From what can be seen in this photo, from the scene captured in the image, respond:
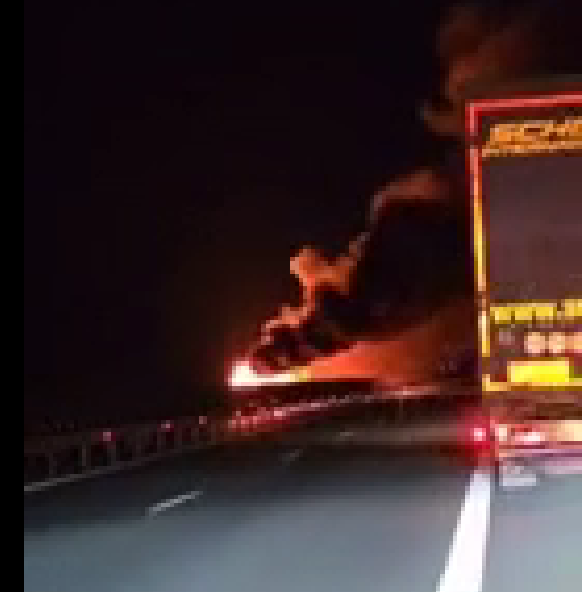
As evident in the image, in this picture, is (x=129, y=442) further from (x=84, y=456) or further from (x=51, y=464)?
(x=51, y=464)

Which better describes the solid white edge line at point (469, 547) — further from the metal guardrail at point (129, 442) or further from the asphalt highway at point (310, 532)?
the metal guardrail at point (129, 442)

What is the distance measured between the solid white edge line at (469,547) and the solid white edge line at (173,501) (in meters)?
4.17

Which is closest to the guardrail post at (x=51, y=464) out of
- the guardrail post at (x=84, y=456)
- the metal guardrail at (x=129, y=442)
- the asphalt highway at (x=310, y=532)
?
the metal guardrail at (x=129, y=442)

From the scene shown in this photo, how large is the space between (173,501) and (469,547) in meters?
7.56

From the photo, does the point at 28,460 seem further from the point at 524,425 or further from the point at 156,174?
the point at 156,174

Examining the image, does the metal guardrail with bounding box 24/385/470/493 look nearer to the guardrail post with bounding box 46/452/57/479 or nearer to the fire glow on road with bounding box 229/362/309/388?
the guardrail post with bounding box 46/452/57/479

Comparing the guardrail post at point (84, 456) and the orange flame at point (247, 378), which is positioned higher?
the orange flame at point (247, 378)

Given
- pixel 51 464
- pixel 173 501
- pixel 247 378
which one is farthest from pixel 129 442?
pixel 247 378

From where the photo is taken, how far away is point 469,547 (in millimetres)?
14016

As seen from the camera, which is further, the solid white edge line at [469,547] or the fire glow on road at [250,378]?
the fire glow on road at [250,378]

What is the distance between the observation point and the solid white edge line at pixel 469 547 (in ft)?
38.3

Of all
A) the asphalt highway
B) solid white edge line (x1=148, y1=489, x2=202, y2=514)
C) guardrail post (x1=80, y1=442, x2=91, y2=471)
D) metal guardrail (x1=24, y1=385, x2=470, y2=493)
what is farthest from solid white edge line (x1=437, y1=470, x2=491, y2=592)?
guardrail post (x1=80, y1=442, x2=91, y2=471)

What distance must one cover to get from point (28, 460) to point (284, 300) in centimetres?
4225

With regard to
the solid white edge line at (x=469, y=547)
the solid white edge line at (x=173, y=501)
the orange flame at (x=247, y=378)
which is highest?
the orange flame at (x=247, y=378)
